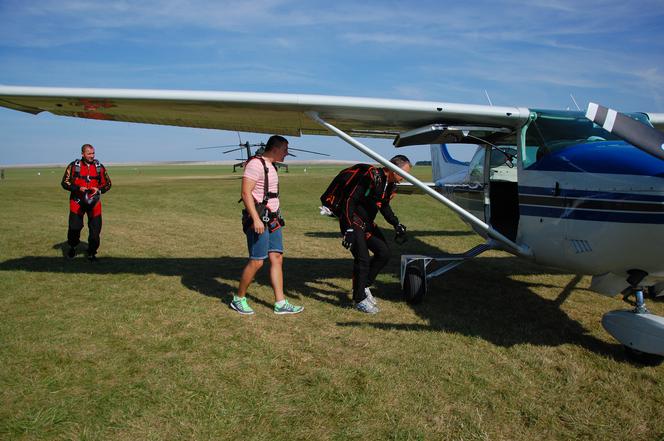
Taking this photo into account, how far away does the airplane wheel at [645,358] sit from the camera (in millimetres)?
3586

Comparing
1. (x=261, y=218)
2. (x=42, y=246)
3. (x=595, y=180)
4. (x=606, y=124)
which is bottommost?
(x=42, y=246)

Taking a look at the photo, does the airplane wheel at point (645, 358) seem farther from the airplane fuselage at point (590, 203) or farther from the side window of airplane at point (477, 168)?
the side window of airplane at point (477, 168)

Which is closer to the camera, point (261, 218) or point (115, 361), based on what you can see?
point (115, 361)

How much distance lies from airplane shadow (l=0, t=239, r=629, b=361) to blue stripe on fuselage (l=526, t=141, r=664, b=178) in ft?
5.10

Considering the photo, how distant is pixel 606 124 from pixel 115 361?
412 centimetres

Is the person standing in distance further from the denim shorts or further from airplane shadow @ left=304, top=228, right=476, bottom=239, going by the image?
airplane shadow @ left=304, top=228, right=476, bottom=239

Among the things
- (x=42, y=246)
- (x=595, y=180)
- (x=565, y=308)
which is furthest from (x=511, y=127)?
(x=42, y=246)

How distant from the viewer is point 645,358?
361 centimetres

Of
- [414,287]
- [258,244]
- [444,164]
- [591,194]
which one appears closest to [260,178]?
[258,244]

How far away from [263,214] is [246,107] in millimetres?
1212

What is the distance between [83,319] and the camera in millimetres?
4492

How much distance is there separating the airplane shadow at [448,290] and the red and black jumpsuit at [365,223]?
409 mm

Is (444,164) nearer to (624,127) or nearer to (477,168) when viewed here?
(477,168)

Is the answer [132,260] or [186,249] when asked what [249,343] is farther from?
[186,249]
